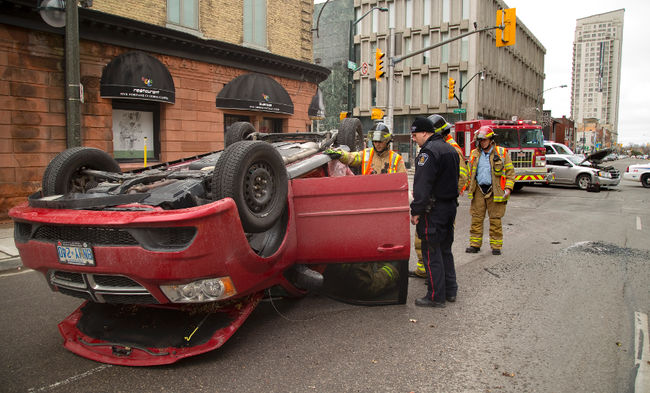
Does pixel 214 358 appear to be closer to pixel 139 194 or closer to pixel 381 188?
pixel 139 194

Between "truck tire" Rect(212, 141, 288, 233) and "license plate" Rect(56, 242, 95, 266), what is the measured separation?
867 millimetres

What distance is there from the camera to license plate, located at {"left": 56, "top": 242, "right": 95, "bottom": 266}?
9.67 ft

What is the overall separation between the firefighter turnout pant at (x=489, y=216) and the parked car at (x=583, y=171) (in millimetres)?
13064

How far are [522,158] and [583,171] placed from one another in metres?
3.84

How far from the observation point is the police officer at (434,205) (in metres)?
4.42

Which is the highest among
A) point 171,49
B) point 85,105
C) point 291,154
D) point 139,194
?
point 171,49

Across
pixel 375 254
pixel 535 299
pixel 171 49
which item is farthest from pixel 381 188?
pixel 171 49

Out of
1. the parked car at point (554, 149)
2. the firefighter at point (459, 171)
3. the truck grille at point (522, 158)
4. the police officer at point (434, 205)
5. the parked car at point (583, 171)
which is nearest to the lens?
the police officer at point (434, 205)

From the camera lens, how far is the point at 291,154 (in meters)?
4.66

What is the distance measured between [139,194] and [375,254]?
194 cm

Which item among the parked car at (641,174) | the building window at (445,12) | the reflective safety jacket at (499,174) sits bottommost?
the parked car at (641,174)

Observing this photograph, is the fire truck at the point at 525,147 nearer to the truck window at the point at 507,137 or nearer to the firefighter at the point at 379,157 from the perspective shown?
the truck window at the point at 507,137

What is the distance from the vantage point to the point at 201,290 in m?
3.08

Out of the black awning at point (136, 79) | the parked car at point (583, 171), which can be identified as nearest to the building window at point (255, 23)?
the black awning at point (136, 79)
